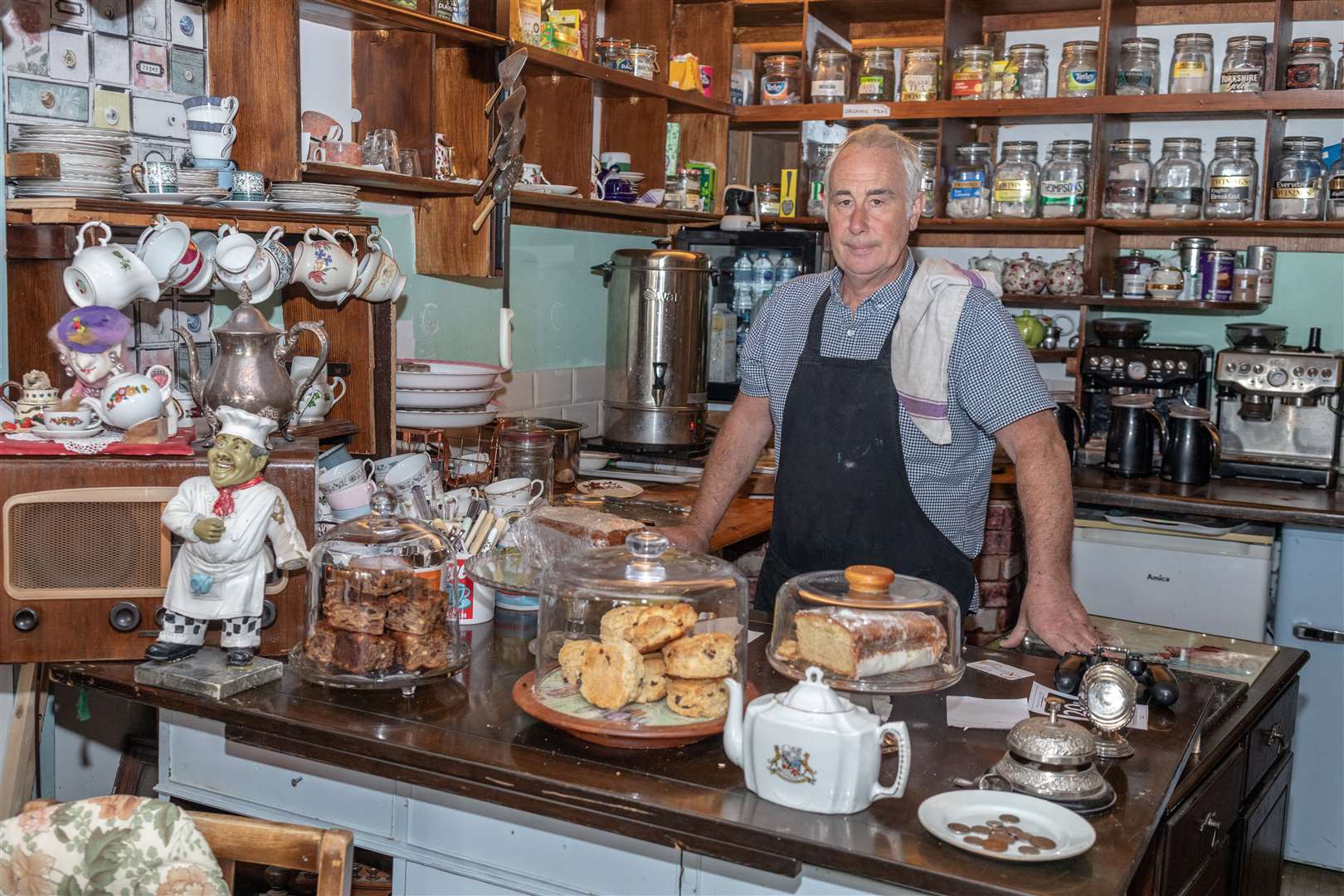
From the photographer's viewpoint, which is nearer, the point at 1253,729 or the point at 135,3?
the point at 1253,729

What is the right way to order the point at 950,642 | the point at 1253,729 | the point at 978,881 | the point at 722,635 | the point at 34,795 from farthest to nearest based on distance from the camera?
the point at 34,795 < the point at 1253,729 < the point at 950,642 < the point at 722,635 < the point at 978,881

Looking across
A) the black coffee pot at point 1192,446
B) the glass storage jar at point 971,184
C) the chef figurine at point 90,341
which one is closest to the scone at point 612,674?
the chef figurine at point 90,341

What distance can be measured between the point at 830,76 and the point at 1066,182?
928mm

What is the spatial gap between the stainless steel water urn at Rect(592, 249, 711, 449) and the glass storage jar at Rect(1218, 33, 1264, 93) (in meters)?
1.81

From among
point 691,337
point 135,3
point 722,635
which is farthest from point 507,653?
point 691,337

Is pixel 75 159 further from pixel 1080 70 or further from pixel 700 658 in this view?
pixel 1080 70

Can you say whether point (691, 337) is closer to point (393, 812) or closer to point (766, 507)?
point (766, 507)

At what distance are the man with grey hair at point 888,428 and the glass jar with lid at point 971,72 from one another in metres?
2.00

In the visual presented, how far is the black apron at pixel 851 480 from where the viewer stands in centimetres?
264

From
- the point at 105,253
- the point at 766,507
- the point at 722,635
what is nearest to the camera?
the point at 722,635

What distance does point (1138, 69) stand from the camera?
4.34 metres

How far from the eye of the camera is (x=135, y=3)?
259cm

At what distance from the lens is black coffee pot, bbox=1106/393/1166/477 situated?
168 inches

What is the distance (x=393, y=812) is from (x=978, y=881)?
865mm
